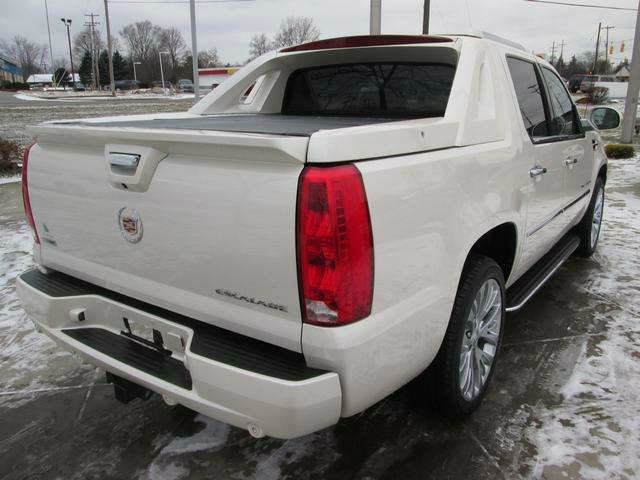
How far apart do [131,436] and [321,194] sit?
1.77m

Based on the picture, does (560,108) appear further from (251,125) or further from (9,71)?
(9,71)

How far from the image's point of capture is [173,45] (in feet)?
305

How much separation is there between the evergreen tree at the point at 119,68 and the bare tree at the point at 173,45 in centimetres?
732

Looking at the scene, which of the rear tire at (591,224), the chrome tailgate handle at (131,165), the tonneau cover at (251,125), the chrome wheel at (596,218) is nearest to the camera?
the chrome tailgate handle at (131,165)

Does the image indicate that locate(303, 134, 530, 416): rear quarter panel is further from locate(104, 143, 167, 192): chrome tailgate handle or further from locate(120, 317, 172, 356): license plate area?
locate(104, 143, 167, 192): chrome tailgate handle

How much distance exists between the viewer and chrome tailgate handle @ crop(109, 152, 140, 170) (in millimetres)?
2064

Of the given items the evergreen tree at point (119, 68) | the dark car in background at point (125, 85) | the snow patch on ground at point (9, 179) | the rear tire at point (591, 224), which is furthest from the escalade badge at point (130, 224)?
the evergreen tree at point (119, 68)

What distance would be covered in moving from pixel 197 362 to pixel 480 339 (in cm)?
151

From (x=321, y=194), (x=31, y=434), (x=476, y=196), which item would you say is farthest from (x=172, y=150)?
(x=31, y=434)

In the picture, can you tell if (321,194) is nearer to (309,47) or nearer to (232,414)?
(232,414)

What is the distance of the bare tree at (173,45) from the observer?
9138 cm

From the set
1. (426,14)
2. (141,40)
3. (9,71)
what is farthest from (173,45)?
(426,14)

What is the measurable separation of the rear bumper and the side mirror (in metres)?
4.31

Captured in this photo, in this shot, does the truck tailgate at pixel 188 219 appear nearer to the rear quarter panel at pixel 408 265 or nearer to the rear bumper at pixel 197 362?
the rear bumper at pixel 197 362
